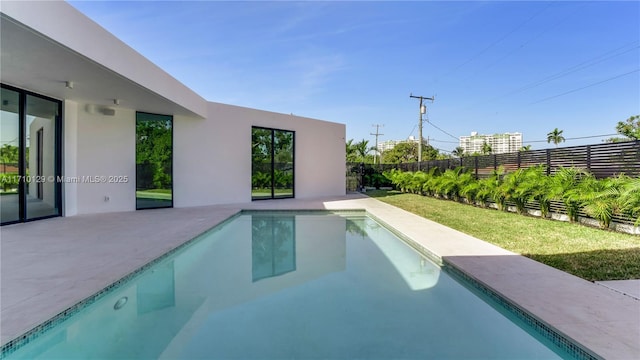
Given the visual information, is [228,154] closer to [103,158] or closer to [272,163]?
[272,163]

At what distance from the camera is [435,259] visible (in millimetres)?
4500

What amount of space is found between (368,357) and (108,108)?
8940 millimetres

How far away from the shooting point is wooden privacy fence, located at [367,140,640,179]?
20.2 ft

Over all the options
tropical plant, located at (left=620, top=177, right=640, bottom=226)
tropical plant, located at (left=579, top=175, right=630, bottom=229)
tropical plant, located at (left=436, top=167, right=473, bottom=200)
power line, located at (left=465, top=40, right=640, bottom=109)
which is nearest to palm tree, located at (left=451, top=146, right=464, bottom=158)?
power line, located at (left=465, top=40, right=640, bottom=109)

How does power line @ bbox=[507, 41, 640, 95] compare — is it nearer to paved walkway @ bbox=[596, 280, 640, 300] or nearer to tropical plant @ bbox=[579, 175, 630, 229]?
tropical plant @ bbox=[579, 175, 630, 229]

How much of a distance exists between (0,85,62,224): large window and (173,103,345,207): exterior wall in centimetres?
292

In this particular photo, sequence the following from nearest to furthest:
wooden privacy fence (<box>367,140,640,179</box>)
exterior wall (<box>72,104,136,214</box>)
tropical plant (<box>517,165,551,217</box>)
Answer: wooden privacy fence (<box>367,140,640,179</box>) < tropical plant (<box>517,165,551,217</box>) < exterior wall (<box>72,104,136,214</box>)

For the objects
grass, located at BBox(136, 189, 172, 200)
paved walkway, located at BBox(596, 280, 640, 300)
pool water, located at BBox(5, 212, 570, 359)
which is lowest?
pool water, located at BBox(5, 212, 570, 359)

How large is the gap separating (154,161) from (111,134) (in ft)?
4.17

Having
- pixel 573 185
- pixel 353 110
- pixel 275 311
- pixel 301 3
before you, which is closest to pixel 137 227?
pixel 275 311

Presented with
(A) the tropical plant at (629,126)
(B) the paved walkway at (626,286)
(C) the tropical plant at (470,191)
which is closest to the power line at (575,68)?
(C) the tropical plant at (470,191)

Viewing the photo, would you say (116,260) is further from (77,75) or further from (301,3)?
(301,3)

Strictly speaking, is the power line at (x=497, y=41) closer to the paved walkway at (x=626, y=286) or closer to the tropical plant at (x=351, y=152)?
the tropical plant at (x=351, y=152)

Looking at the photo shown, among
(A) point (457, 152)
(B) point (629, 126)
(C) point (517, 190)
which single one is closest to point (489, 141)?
(A) point (457, 152)
